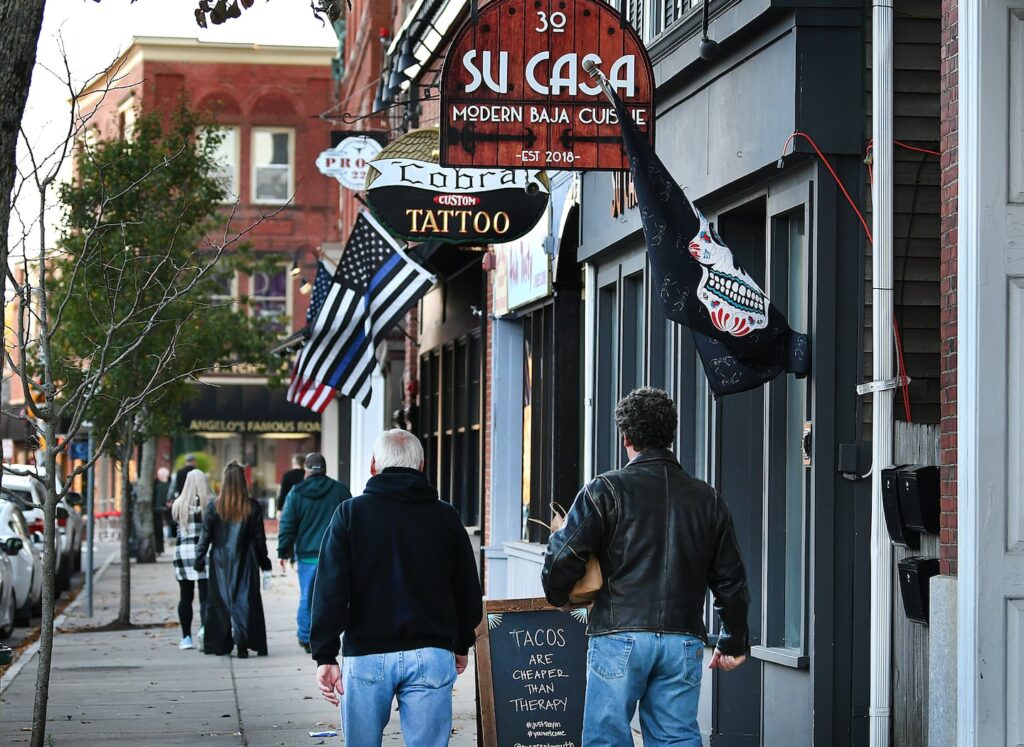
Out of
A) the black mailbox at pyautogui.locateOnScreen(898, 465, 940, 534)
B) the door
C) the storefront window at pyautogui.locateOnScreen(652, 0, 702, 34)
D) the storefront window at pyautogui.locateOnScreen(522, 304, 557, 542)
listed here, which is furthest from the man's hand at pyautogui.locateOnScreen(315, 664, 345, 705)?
the storefront window at pyautogui.locateOnScreen(522, 304, 557, 542)

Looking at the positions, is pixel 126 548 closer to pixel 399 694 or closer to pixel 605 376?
pixel 605 376

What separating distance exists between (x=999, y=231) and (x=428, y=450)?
643 inches

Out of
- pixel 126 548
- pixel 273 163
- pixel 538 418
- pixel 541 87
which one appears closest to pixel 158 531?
pixel 273 163

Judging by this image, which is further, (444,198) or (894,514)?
(444,198)

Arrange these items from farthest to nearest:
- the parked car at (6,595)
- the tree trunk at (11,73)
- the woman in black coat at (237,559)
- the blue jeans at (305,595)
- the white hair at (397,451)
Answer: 1. the parked car at (6,595)
2. the woman in black coat at (237,559)
3. the blue jeans at (305,595)
4. the white hair at (397,451)
5. the tree trunk at (11,73)

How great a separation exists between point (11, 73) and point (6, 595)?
41.9 feet

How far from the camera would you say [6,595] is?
18.1 meters

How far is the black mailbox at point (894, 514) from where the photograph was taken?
7379 mm

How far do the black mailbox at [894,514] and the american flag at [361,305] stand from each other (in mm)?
9634

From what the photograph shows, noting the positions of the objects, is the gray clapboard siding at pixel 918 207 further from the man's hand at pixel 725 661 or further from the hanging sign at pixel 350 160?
the hanging sign at pixel 350 160

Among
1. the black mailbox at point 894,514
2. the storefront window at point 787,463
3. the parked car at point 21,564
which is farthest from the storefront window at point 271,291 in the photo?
the black mailbox at point 894,514

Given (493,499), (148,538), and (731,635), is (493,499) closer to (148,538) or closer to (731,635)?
(731,635)

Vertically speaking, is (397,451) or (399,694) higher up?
(397,451)

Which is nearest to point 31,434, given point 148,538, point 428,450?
point 428,450
